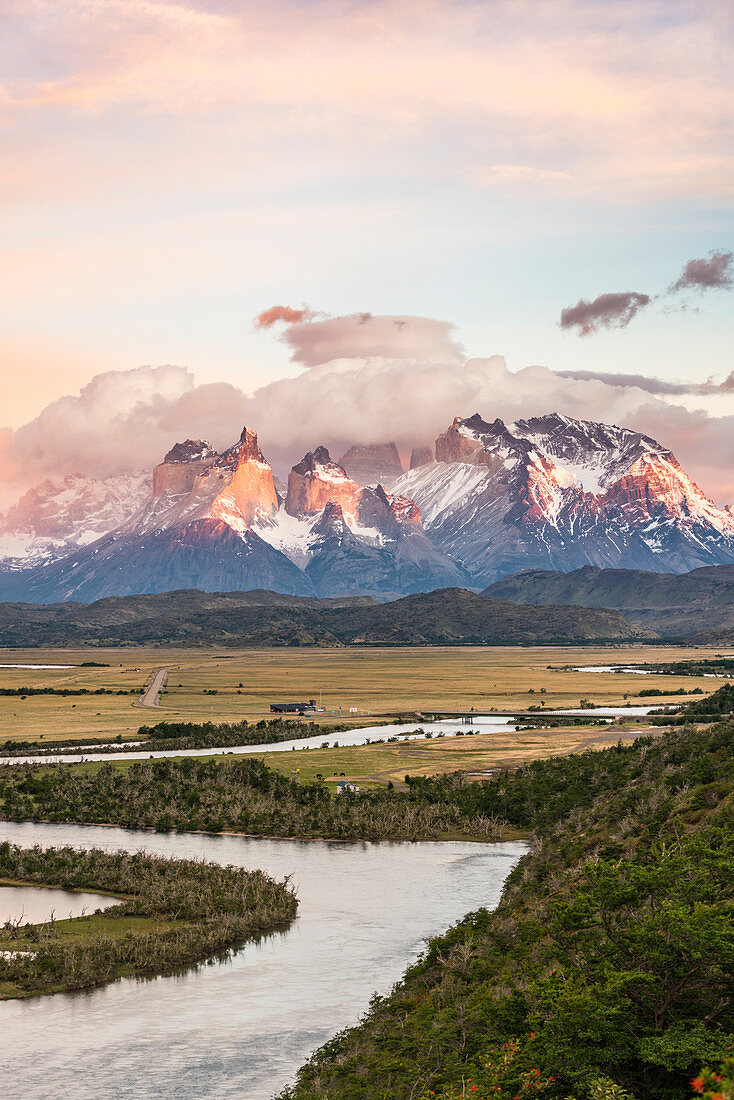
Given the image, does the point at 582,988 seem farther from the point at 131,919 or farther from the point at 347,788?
the point at 347,788

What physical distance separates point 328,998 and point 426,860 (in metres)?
29.8

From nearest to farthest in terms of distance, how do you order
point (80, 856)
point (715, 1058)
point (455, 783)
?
point (715, 1058)
point (80, 856)
point (455, 783)

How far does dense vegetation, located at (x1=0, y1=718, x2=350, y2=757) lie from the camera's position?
13460 cm

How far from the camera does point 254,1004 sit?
47.8 meters

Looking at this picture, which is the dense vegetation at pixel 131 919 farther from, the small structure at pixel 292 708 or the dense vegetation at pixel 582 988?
the small structure at pixel 292 708

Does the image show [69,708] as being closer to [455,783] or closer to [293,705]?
[293,705]

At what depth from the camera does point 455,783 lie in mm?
100812

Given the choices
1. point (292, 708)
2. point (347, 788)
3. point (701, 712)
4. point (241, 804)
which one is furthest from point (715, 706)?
point (241, 804)

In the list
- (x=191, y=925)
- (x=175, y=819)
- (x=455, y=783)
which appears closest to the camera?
(x=191, y=925)

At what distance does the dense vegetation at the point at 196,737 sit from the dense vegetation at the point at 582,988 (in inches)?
3279

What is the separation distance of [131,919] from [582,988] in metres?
37.6

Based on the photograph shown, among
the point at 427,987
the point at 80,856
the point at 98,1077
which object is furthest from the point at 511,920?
the point at 80,856

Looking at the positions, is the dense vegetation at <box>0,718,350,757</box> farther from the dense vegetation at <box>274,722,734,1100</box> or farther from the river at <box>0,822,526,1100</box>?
the dense vegetation at <box>274,722,734,1100</box>

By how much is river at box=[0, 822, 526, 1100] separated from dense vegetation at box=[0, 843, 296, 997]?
1.59 metres
